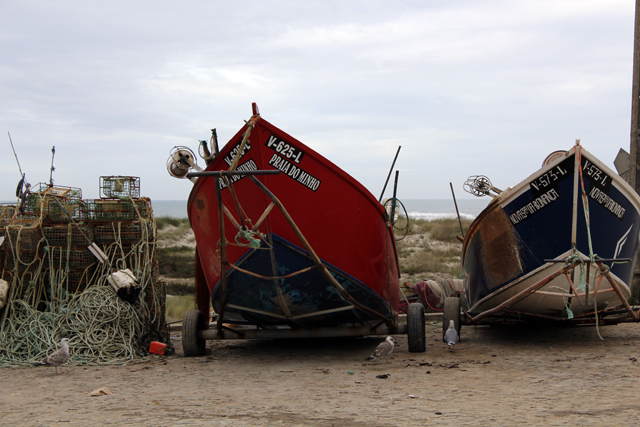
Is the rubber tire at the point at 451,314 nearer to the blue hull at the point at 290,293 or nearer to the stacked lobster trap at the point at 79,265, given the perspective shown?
the blue hull at the point at 290,293

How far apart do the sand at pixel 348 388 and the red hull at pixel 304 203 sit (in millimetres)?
1074

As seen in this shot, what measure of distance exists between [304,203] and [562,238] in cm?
277

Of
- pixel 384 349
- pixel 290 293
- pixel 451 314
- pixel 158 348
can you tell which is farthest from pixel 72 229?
pixel 451 314

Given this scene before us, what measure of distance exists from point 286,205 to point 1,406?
287cm

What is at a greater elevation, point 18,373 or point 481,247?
point 481,247

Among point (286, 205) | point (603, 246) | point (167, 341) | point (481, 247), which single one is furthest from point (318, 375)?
point (603, 246)

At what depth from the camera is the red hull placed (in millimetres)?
5598

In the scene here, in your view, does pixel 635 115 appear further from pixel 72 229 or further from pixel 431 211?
pixel 431 211

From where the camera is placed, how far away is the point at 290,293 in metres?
5.90

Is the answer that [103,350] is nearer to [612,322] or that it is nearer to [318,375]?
[318,375]

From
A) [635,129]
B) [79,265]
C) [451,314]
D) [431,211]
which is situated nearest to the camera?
[79,265]

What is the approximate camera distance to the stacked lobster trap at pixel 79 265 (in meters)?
6.41

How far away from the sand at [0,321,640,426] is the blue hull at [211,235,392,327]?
0.49m

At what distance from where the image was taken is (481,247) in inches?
283
